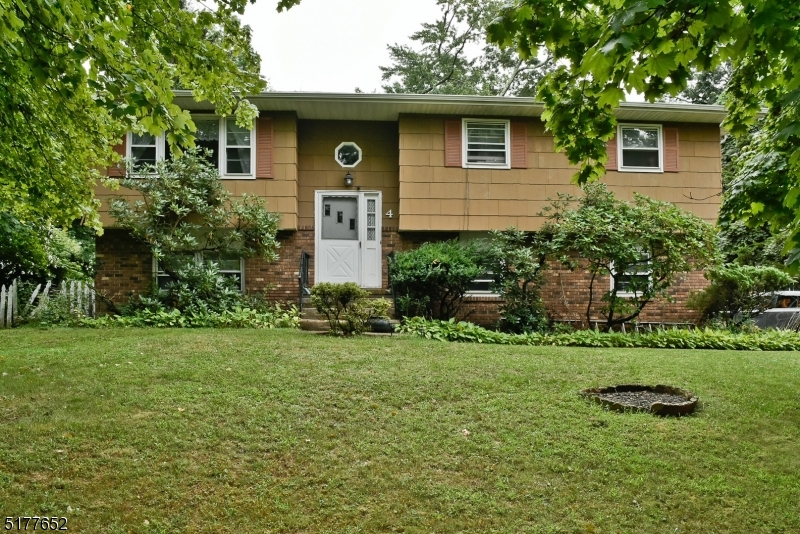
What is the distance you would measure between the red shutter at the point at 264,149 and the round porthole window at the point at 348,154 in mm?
1526

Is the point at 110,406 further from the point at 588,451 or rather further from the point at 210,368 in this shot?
the point at 588,451

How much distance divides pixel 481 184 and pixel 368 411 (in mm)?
8050

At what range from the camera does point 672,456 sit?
4.19 m

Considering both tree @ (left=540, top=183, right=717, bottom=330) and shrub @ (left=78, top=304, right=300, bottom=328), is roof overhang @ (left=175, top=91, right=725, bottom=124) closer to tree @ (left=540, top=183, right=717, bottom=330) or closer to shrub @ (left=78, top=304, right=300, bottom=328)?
tree @ (left=540, top=183, right=717, bottom=330)

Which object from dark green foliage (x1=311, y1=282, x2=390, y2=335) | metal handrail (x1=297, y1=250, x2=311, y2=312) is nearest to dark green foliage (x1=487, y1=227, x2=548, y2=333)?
dark green foliage (x1=311, y1=282, x2=390, y2=335)

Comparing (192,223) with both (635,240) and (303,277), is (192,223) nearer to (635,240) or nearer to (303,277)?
(303,277)

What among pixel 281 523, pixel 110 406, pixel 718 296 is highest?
pixel 718 296

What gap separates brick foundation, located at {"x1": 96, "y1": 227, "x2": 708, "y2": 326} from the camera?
1183 cm

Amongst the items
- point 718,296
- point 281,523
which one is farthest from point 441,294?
point 281,523

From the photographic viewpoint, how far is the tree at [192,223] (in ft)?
34.8

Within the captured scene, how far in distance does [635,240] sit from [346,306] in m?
5.80

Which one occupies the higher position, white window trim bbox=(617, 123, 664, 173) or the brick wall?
white window trim bbox=(617, 123, 664, 173)

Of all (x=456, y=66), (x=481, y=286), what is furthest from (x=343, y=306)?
(x=456, y=66)

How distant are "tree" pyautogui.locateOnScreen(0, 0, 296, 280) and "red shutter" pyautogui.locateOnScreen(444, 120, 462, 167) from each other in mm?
6867
